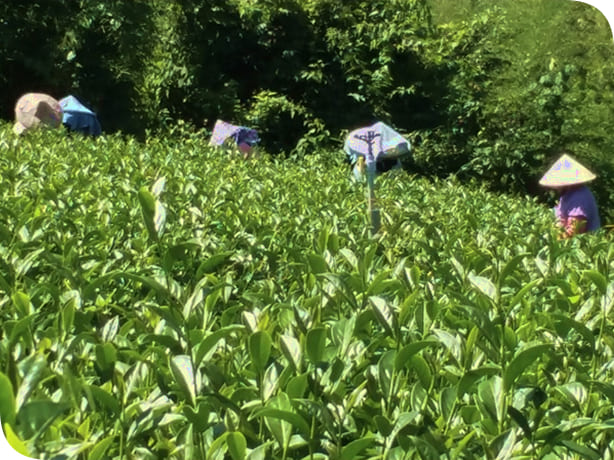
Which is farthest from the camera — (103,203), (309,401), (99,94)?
(99,94)

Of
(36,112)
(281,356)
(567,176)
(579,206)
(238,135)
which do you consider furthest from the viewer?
(238,135)

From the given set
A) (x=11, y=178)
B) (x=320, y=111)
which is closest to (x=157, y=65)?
(x=320, y=111)

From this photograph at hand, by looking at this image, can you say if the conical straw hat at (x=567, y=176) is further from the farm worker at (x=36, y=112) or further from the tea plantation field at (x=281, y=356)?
the tea plantation field at (x=281, y=356)

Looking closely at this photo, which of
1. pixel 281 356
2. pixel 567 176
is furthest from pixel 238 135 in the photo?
pixel 281 356

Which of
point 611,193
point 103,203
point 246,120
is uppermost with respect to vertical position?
point 103,203

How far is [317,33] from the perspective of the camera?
1667 cm

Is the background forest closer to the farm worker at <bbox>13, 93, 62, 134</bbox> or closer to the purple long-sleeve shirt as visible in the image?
the farm worker at <bbox>13, 93, 62, 134</bbox>

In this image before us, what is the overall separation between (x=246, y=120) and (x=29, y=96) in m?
7.81

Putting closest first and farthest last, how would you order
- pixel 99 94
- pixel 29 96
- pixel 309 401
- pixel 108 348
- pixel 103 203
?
pixel 309 401 → pixel 108 348 → pixel 103 203 → pixel 29 96 → pixel 99 94

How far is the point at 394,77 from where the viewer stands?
1705 cm

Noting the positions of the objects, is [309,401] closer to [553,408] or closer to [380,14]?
[553,408]

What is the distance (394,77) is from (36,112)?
10.4 metres

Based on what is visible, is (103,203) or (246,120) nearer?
(103,203)

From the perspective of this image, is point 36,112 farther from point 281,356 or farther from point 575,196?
point 281,356
